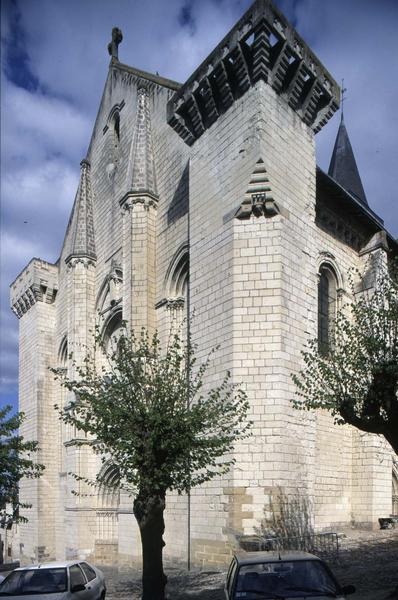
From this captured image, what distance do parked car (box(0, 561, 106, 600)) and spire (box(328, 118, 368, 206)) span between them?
73.4ft

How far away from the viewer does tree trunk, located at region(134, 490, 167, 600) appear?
8.19 meters

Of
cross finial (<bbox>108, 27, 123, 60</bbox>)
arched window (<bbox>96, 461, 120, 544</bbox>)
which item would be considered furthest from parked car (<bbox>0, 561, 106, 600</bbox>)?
cross finial (<bbox>108, 27, 123, 60</bbox>)

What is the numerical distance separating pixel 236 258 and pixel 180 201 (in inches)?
152

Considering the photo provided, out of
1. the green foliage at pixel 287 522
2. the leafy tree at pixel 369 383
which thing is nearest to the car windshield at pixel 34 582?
the green foliage at pixel 287 522

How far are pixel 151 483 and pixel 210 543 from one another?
3716mm

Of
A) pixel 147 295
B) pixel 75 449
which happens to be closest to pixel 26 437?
pixel 75 449

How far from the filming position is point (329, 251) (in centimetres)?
1581

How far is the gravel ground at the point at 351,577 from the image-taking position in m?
8.67

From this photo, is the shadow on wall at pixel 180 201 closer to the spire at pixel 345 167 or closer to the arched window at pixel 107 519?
the arched window at pixel 107 519

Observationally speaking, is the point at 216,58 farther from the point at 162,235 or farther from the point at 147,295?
the point at 147,295

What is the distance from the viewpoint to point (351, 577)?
30.3 feet

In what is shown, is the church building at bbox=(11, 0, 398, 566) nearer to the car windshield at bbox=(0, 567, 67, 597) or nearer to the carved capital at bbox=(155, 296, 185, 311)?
the carved capital at bbox=(155, 296, 185, 311)

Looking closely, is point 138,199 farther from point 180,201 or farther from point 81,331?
point 81,331

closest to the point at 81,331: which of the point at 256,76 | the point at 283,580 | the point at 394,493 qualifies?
the point at 256,76
